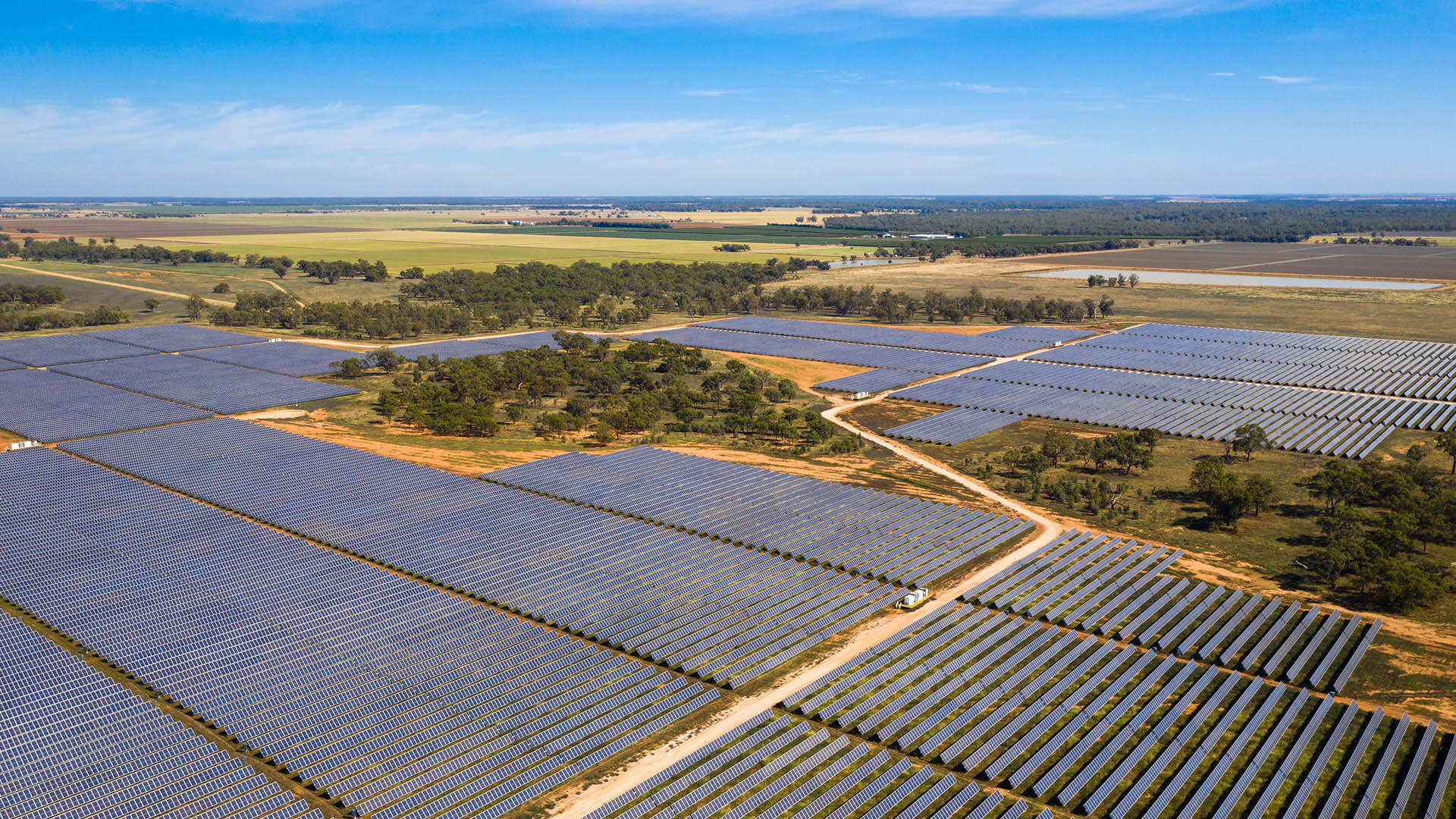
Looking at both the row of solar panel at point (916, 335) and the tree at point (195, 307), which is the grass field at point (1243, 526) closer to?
the row of solar panel at point (916, 335)

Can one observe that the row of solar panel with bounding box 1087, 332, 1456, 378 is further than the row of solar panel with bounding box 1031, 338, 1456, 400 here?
Yes

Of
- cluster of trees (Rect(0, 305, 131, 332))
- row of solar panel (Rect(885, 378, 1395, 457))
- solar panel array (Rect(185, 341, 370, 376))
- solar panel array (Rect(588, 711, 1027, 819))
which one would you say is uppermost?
cluster of trees (Rect(0, 305, 131, 332))

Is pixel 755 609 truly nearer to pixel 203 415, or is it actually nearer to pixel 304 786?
pixel 304 786

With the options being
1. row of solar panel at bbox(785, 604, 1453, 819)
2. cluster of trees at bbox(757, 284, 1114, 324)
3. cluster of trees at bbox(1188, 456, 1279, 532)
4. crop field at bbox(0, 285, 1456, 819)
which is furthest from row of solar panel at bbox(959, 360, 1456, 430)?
row of solar panel at bbox(785, 604, 1453, 819)

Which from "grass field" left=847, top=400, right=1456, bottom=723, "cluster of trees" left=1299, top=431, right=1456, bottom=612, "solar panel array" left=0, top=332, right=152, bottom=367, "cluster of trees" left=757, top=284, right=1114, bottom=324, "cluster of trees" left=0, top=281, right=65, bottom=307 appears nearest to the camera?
"grass field" left=847, top=400, right=1456, bottom=723

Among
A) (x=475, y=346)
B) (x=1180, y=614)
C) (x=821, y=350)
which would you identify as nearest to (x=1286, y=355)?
(x=821, y=350)

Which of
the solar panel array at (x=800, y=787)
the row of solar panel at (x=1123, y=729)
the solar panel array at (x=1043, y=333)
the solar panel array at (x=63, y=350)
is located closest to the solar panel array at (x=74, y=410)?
the solar panel array at (x=63, y=350)

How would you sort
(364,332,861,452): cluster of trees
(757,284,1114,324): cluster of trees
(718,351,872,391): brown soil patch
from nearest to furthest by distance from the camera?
(364,332,861,452): cluster of trees < (718,351,872,391): brown soil patch < (757,284,1114,324): cluster of trees

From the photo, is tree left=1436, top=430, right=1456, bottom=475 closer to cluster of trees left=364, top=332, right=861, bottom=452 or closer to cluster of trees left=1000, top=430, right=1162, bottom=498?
cluster of trees left=1000, top=430, right=1162, bottom=498
